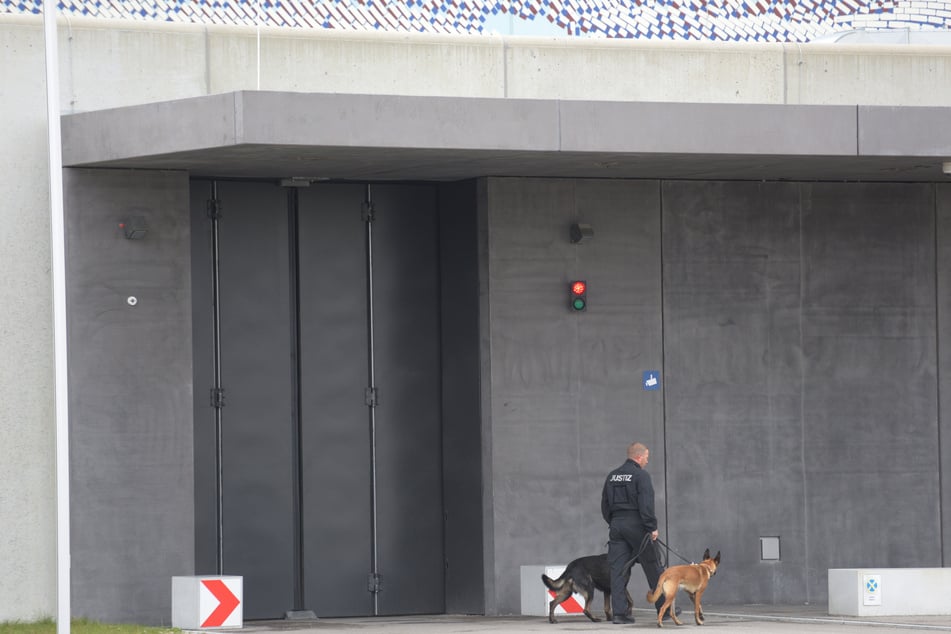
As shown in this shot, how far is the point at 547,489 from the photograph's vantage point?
17.4 metres

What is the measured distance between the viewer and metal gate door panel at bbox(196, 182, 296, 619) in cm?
1753

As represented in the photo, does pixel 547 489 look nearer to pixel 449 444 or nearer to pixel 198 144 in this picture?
pixel 449 444

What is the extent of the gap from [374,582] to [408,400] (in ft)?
6.12

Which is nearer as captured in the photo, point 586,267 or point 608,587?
point 608,587

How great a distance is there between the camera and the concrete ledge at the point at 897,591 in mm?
15953

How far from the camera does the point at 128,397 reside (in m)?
16.2

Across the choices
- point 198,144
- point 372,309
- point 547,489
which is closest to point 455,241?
point 372,309

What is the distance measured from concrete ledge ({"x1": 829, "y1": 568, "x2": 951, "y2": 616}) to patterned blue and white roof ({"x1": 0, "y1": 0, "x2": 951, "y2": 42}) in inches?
228

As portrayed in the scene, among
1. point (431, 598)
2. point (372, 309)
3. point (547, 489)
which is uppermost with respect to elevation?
point (372, 309)

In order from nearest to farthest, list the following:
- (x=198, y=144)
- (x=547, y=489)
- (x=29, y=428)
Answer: (x=198, y=144) < (x=29, y=428) < (x=547, y=489)

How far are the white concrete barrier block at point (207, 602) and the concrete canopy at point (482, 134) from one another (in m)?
3.68

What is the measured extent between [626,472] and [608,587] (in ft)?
3.89

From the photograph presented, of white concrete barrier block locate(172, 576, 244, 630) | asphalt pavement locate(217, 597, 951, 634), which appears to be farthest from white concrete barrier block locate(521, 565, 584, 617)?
white concrete barrier block locate(172, 576, 244, 630)

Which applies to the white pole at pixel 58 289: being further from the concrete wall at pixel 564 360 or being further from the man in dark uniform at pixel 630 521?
the concrete wall at pixel 564 360
